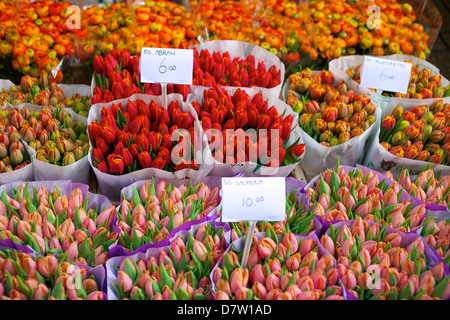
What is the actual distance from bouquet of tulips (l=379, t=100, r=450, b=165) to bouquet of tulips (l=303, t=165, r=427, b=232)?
23cm

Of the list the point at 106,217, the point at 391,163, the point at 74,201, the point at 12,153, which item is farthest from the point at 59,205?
the point at 391,163

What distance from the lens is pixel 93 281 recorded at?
1.14m

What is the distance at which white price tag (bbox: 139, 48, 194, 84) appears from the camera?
1.65 metres

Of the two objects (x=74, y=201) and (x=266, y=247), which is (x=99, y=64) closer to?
(x=74, y=201)

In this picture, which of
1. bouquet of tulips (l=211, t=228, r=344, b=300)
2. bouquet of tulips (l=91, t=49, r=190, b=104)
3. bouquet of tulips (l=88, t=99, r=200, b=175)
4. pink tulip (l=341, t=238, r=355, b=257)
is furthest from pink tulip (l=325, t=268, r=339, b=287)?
bouquet of tulips (l=91, t=49, r=190, b=104)

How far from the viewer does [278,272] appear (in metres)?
1.15

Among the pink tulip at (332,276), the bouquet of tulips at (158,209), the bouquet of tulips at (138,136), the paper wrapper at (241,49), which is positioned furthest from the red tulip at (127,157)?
the paper wrapper at (241,49)

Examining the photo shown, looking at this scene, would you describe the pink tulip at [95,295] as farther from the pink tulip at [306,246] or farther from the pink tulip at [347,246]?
the pink tulip at [347,246]

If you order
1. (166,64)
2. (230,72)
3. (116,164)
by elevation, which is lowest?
(116,164)

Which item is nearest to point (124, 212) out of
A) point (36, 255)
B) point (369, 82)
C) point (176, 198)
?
point (176, 198)

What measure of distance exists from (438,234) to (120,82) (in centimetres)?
137
